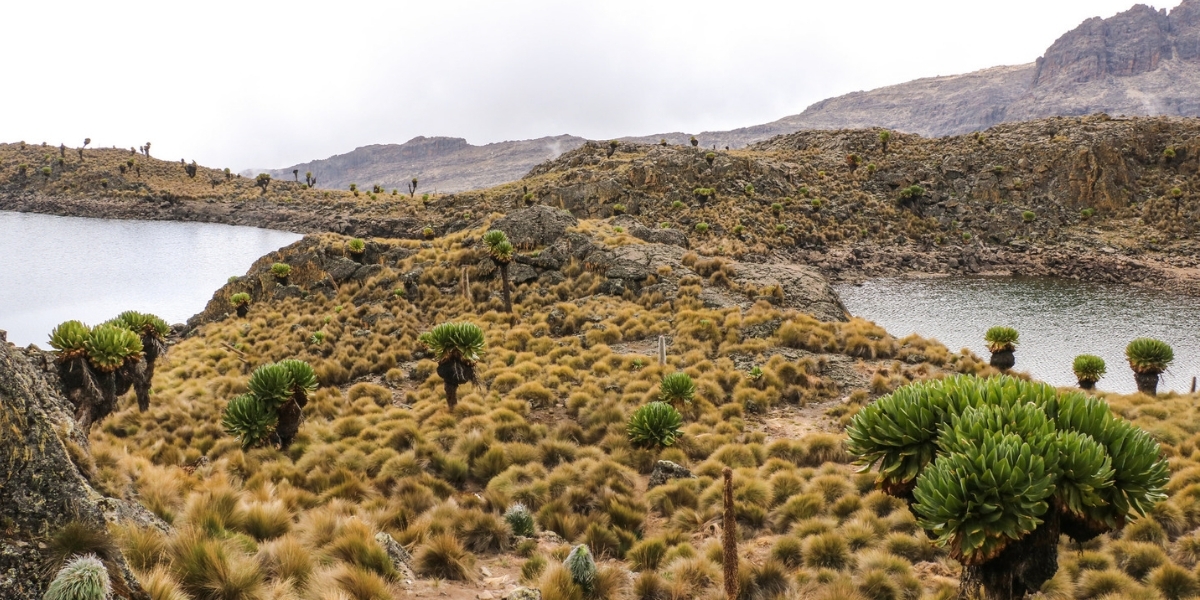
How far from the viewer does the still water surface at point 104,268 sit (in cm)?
3078

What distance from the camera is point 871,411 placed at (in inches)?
210

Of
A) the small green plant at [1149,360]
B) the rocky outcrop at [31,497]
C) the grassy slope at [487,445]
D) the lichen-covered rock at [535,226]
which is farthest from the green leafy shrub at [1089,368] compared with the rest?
the rocky outcrop at [31,497]

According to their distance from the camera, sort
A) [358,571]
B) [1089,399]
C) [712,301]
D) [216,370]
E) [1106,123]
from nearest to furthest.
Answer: [1089,399]
[358,571]
[216,370]
[712,301]
[1106,123]

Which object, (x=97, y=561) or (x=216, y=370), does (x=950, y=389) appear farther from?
(x=216, y=370)

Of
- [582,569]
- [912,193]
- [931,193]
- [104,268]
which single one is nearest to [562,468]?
[582,569]

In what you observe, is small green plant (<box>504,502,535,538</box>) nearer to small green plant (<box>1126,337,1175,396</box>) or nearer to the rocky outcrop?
the rocky outcrop

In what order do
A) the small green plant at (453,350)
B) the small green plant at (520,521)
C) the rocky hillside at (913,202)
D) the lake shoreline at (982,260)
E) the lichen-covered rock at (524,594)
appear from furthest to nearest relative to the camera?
the rocky hillside at (913,202)
the lake shoreline at (982,260)
the small green plant at (453,350)
the small green plant at (520,521)
the lichen-covered rock at (524,594)

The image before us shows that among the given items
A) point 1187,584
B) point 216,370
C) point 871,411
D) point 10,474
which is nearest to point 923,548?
point 1187,584

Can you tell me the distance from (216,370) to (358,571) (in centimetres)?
1892

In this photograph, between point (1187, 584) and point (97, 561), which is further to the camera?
point (1187, 584)

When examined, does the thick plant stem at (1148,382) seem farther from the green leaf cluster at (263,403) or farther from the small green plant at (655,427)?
the green leaf cluster at (263,403)

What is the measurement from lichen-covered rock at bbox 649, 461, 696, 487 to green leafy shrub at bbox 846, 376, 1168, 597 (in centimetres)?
544

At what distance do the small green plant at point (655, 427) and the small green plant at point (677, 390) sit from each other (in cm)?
171

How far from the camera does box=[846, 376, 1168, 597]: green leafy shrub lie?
3990 millimetres
